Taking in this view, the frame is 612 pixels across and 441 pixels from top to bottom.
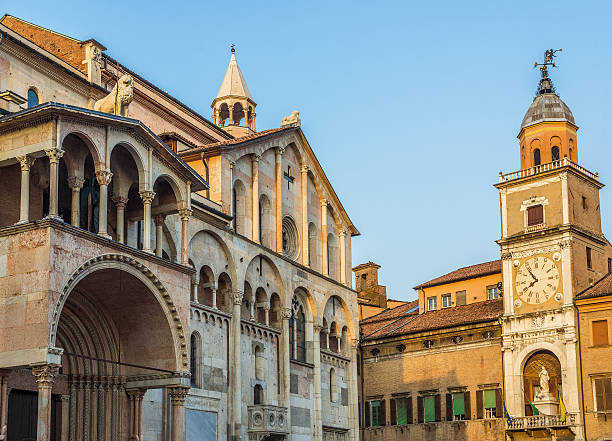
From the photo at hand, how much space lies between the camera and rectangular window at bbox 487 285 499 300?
172 ft

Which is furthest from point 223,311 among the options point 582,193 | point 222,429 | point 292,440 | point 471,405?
point 582,193

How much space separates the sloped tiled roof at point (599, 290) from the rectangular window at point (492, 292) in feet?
23.8

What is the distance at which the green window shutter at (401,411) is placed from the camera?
163 ft

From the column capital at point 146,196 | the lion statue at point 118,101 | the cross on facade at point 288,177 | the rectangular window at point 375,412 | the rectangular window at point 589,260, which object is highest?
the cross on facade at point 288,177

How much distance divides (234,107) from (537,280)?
20177 mm

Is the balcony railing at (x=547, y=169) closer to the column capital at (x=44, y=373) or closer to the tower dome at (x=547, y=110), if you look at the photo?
the tower dome at (x=547, y=110)

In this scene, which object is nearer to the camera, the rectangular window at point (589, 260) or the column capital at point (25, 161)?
the column capital at point (25, 161)

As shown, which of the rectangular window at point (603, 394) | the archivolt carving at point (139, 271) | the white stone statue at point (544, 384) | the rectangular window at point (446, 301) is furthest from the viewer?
the rectangular window at point (446, 301)

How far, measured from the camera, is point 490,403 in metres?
46.9

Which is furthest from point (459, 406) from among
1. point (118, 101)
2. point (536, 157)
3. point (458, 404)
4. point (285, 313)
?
point (118, 101)

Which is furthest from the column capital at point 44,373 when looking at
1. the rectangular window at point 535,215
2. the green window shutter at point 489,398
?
the rectangular window at point 535,215

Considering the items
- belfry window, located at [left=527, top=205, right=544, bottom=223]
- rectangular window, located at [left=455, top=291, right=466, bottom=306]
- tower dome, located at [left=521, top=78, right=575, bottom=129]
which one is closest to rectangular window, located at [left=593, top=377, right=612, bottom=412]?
belfry window, located at [left=527, top=205, right=544, bottom=223]

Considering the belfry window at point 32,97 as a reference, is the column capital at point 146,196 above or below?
below

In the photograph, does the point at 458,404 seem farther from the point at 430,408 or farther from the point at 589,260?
the point at 589,260
